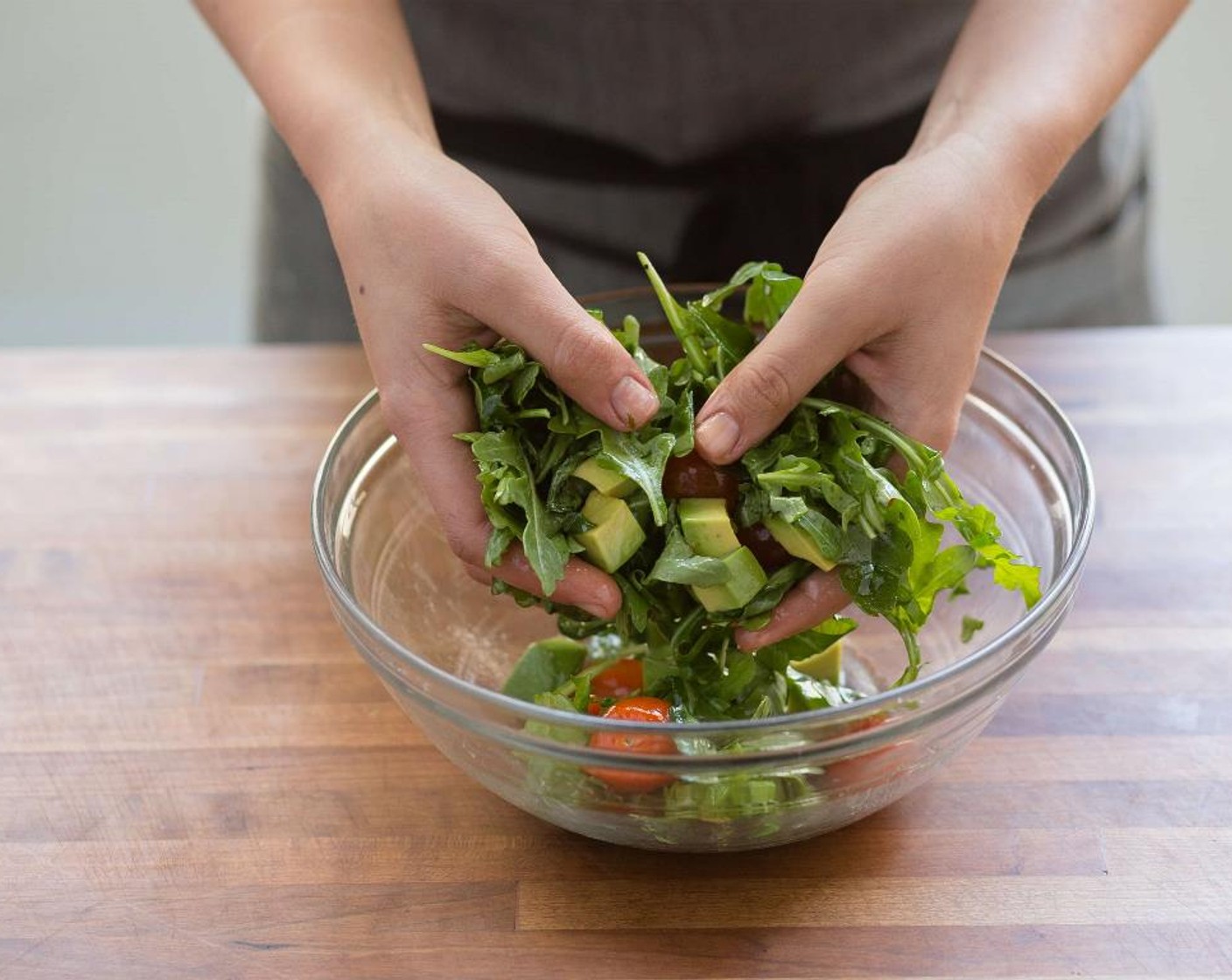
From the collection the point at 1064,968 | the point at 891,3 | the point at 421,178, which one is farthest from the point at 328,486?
the point at 891,3

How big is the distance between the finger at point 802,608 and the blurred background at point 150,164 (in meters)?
2.78

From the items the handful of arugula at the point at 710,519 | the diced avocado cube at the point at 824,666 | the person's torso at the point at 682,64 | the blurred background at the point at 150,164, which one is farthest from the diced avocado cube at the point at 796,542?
the blurred background at the point at 150,164

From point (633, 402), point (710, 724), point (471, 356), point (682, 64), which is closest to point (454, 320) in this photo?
point (471, 356)

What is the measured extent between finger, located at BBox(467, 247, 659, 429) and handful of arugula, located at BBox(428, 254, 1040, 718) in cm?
3

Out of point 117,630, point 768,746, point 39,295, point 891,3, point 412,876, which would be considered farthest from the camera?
point 39,295

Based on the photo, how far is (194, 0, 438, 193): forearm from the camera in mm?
1321

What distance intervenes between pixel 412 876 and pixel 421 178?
1.94 feet

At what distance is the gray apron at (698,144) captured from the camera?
178 centimetres

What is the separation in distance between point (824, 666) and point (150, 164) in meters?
3.13

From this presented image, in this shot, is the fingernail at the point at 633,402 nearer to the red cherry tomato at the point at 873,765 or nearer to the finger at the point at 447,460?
the finger at the point at 447,460

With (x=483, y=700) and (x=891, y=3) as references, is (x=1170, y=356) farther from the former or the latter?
(x=483, y=700)

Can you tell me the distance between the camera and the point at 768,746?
99 centimetres

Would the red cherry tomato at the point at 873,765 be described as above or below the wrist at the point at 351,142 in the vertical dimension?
below

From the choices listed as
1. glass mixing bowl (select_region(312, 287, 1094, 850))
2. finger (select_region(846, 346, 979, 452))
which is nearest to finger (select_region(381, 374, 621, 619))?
glass mixing bowl (select_region(312, 287, 1094, 850))
